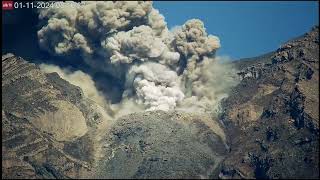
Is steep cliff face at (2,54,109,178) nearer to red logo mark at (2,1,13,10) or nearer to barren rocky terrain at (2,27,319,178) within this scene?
barren rocky terrain at (2,27,319,178)

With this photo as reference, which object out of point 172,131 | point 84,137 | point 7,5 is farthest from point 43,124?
point 7,5

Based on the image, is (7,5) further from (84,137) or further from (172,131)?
(172,131)

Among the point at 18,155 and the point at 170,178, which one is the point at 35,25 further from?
the point at 170,178

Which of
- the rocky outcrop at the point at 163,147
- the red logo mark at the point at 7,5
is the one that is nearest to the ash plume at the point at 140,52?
the red logo mark at the point at 7,5

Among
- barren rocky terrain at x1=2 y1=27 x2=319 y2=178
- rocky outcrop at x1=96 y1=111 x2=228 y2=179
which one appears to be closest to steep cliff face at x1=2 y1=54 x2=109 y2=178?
barren rocky terrain at x1=2 y1=27 x2=319 y2=178

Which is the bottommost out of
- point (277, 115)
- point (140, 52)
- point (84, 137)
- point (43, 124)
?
point (84, 137)

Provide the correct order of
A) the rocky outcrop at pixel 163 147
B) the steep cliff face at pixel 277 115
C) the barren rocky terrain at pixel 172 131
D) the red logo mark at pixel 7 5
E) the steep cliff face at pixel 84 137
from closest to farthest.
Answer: the steep cliff face at pixel 277 115, the barren rocky terrain at pixel 172 131, the rocky outcrop at pixel 163 147, the steep cliff face at pixel 84 137, the red logo mark at pixel 7 5

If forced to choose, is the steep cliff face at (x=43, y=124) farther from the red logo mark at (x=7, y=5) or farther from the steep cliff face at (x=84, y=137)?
the red logo mark at (x=7, y=5)
